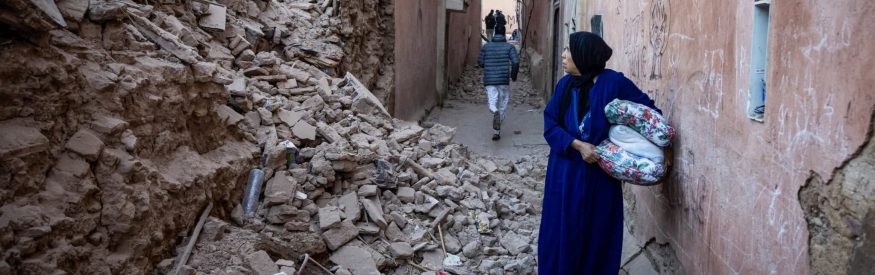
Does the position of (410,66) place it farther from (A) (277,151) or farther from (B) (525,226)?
(A) (277,151)

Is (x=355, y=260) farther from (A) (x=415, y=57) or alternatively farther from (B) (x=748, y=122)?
(A) (x=415, y=57)

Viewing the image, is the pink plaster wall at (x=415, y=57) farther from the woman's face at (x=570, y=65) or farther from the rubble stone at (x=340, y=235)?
the woman's face at (x=570, y=65)

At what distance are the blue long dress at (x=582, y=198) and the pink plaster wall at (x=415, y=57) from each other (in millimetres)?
5687

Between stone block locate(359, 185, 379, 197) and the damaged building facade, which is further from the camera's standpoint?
stone block locate(359, 185, 379, 197)

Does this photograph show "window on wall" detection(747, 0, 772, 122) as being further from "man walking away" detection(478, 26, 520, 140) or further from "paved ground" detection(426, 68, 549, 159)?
"man walking away" detection(478, 26, 520, 140)

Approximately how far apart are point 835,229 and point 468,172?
4305 millimetres

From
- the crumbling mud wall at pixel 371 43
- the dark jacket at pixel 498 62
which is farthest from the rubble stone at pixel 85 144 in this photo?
the dark jacket at pixel 498 62

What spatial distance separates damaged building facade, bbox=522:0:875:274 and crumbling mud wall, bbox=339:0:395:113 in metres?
4.54

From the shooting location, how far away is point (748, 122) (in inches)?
108

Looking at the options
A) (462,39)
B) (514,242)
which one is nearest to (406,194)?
(514,242)

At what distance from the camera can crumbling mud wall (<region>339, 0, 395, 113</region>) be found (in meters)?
8.29

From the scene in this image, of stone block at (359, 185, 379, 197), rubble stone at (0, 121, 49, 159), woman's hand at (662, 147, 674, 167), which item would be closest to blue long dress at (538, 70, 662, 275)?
woman's hand at (662, 147, 674, 167)

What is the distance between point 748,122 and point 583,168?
1.14 meters

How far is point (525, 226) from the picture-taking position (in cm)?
576
